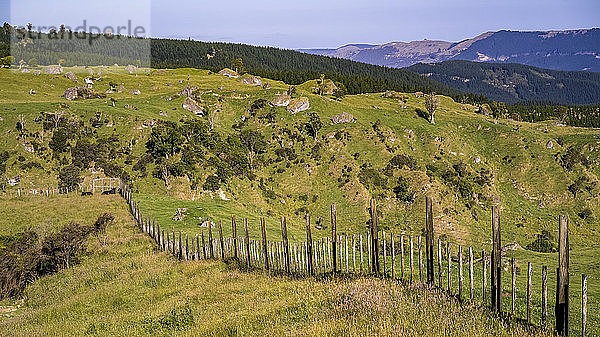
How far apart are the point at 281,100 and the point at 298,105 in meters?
5.22

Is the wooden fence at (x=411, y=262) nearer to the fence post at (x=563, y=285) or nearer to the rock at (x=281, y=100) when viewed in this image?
the fence post at (x=563, y=285)

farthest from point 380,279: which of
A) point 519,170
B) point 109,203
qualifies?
point 519,170

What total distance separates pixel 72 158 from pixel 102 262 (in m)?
55.9

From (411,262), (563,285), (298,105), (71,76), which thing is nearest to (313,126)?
(298,105)

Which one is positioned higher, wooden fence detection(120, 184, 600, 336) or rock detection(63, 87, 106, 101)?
rock detection(63, 87, 106, 101)

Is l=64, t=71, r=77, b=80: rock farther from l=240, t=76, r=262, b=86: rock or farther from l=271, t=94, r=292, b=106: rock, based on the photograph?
l=271, t=94, r=292, b=106: rock

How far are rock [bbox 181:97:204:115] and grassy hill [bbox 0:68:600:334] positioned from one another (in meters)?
2.65

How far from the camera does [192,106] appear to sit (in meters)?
110

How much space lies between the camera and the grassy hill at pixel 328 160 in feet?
264

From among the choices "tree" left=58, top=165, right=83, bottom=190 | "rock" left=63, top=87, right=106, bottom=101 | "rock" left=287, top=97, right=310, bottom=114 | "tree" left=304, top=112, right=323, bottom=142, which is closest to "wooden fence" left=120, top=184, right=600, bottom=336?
"tree" left=58, top=165, right=83, bottom=190

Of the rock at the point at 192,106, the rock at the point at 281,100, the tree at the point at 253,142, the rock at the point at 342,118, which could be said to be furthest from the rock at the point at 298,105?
the rock at the point at 192,106

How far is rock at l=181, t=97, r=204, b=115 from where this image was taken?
360ft

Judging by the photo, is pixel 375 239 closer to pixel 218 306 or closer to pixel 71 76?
pixel 218 306

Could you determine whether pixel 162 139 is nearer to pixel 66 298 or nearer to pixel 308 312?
pixel 66 298
